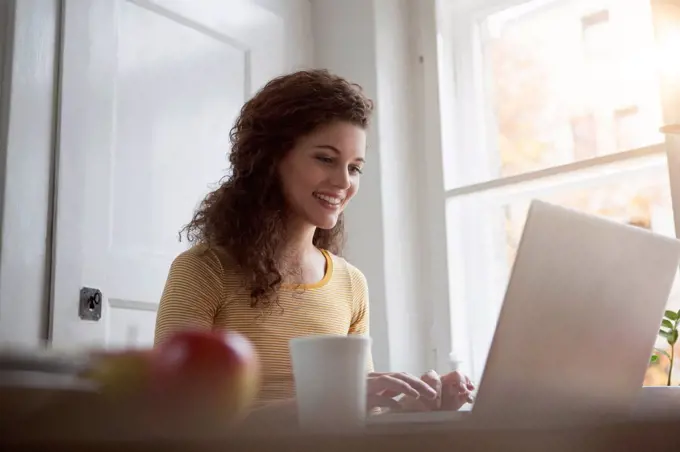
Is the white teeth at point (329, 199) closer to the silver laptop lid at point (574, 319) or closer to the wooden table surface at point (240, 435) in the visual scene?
the silver laptop lid at point (574, 319)

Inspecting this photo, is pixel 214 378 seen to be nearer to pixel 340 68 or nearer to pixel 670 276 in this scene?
pixel 670 276

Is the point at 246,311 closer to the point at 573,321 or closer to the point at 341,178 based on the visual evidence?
the point at 341,178

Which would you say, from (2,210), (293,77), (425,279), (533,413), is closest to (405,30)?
(425,279)

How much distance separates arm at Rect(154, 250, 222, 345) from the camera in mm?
1362

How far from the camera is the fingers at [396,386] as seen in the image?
3.03 ft

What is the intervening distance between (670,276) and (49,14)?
1.47 m

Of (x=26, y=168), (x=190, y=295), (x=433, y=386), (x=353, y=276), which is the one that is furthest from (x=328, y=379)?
(x=26, y=168)

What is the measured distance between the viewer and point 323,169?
1.59 metres

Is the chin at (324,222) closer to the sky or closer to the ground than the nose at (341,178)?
closer to the ground

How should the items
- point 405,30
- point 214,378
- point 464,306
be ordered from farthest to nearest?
point 405,30
point 464,306
point 214,378

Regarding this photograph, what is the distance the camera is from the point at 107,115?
1.94 meters

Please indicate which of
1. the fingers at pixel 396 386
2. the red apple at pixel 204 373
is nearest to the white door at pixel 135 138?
the fingers at pixel 396 386

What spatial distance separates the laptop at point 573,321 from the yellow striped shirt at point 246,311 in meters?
0.69

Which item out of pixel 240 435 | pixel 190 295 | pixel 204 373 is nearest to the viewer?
pixel 240 435
